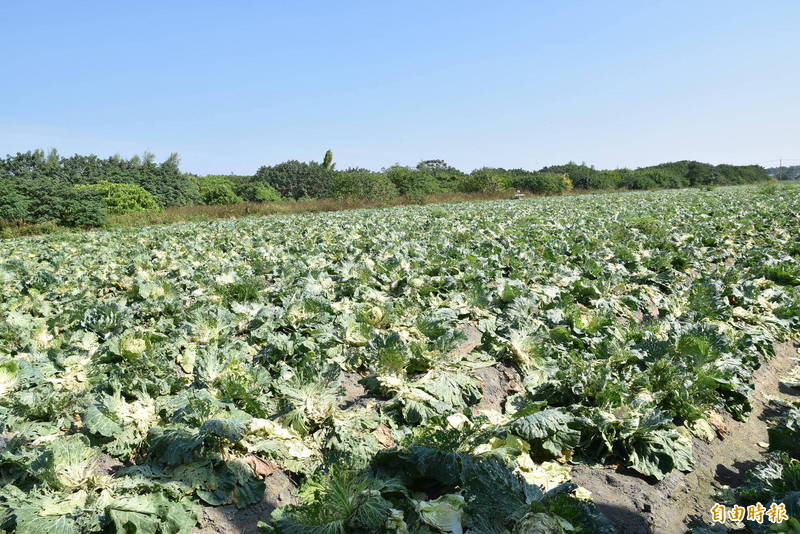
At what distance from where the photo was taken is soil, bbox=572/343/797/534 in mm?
2375

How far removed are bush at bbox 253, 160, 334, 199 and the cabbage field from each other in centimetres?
3881

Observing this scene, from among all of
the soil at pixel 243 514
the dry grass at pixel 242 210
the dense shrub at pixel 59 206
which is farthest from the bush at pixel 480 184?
the soil at pixel 243 514

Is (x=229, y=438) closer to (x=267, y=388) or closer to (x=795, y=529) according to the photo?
(x=267, y=388)

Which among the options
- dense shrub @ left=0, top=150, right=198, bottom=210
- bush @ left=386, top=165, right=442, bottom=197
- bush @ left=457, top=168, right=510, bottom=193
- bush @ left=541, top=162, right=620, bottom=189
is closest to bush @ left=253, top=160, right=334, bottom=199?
bush @ left=386, top=165, right=442, bottom=197

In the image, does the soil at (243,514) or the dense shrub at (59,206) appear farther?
the dense shrub at (59,206)

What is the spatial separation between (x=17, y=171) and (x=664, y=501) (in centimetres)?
4594

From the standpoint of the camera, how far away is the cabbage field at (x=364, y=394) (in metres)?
2.09

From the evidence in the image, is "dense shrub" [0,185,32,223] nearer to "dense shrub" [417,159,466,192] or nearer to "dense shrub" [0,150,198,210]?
"dense shrub" [0,150,198,210]

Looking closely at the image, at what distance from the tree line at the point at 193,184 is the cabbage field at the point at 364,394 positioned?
1766cm

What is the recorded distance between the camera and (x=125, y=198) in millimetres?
29109

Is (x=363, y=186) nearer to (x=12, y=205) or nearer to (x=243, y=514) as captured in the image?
(x=12, y=205)

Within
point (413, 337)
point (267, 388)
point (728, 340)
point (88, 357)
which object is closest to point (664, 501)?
point (728, 340)

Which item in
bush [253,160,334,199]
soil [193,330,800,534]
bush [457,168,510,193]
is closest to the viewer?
soil [193,330,800,534]

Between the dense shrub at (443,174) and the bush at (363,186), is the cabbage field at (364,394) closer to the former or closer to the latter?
the bush at (363,186)
